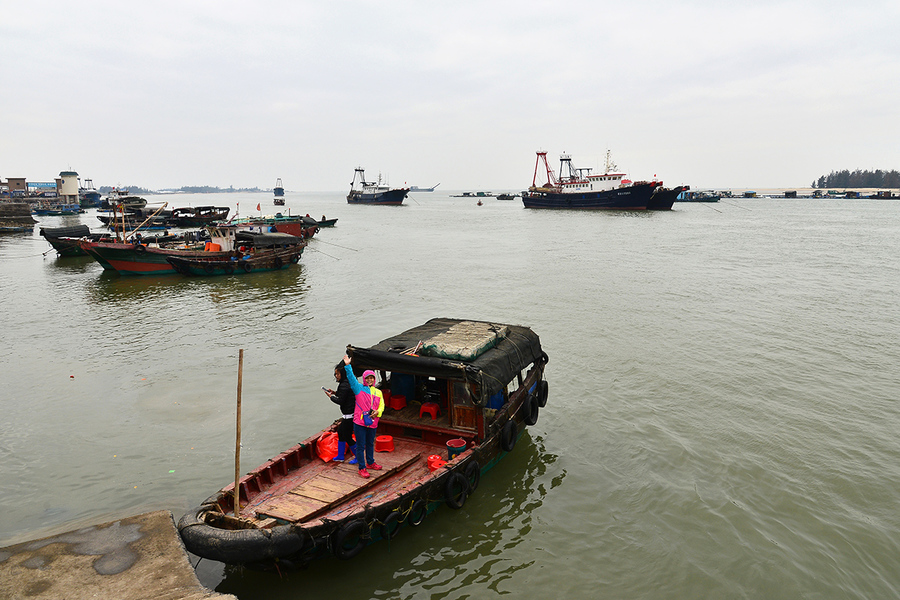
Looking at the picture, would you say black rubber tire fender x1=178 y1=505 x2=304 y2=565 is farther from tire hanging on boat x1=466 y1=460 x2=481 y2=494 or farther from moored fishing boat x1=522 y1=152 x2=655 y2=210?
moored fishing boat x1=522 y1=152 x2=655 y2=210

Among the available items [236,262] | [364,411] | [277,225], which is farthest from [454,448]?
[277,225]

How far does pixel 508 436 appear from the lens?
29.3 ft

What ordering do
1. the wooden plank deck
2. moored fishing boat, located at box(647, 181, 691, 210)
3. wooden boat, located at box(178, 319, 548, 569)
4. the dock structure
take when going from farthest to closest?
moored fishing boat, located at box(647, 181, 691, 210) → the wooden plank deck → wooden boat, located at box(178, 319, 548, 569) → the dock structure

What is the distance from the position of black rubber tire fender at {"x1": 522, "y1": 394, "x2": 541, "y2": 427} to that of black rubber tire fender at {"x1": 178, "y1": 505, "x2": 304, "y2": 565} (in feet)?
17.2

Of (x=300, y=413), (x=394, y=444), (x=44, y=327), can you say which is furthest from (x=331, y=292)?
(x=394, y=444)

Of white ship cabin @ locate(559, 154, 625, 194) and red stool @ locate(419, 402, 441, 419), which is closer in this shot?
red stool @ locate(419, 402, 441, 419)

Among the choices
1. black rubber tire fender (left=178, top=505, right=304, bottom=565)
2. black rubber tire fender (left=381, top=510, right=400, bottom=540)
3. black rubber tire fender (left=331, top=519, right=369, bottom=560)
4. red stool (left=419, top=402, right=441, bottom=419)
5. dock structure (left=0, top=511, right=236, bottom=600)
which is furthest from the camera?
red stool (left=419, top=402, right=441, bottom=419)

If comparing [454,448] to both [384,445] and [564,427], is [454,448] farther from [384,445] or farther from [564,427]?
[564,427]

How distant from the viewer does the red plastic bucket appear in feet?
25.6

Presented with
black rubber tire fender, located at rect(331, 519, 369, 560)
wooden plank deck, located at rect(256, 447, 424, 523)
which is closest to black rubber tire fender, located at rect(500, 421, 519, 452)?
wooden plank deck, located at rect(256, 447, 424, 523)

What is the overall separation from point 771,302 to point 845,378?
372 inches

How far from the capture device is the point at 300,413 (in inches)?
452

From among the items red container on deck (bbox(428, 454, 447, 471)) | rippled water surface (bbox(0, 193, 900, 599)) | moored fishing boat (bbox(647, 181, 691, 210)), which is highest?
moored fishing boat (bbox(647, 181, 691, 210))

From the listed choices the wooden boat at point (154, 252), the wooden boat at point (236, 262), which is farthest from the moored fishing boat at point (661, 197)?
the wooden boat at point (154, 252)
